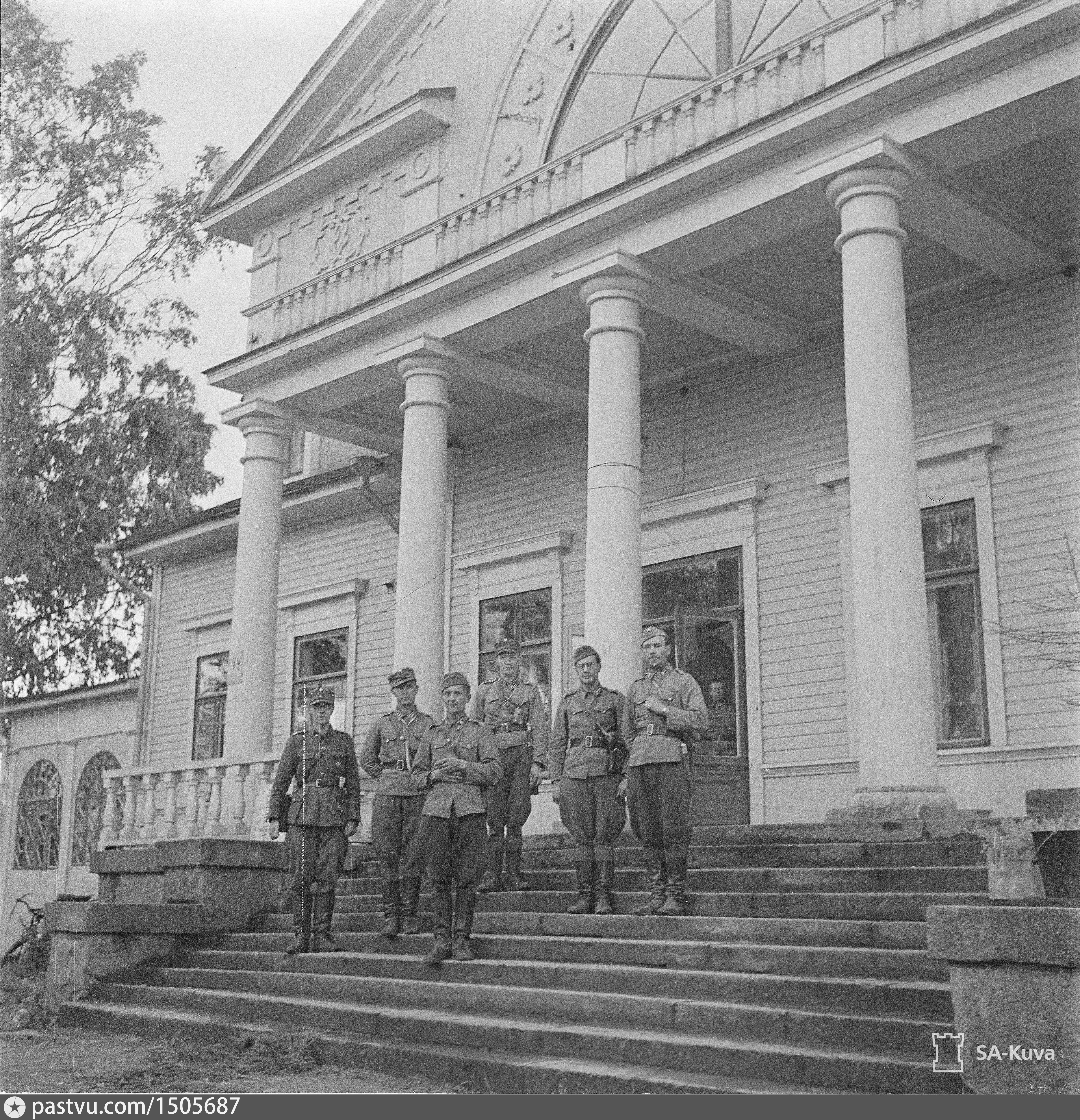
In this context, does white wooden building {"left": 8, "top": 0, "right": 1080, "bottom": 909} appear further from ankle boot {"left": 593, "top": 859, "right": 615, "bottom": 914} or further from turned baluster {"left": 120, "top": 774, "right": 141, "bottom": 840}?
ankle boot {"left": 593, "top": 859, "right": 615, "bottom": 914}

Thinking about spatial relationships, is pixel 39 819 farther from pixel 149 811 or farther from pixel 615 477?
pixel 615 477

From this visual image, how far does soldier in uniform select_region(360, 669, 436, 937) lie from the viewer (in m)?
8.62

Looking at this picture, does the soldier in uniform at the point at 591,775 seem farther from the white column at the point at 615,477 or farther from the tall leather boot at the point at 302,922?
the tall leather boot at the point at 302,922

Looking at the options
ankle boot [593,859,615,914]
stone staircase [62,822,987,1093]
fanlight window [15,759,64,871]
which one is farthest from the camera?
fanlight window [15,759,64,871]

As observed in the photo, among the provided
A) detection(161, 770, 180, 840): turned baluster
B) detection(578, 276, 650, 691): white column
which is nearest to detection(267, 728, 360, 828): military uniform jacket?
detection(578, 276, 650, 691): white column

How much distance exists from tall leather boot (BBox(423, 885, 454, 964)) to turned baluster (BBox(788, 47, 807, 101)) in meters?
6.21

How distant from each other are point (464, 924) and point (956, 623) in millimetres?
5466

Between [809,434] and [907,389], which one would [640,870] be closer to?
[907,389]

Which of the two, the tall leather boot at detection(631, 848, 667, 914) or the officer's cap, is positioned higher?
the officer's cap

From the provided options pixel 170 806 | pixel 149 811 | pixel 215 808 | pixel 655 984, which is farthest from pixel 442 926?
pixel 149 811

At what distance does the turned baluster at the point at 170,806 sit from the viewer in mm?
13023

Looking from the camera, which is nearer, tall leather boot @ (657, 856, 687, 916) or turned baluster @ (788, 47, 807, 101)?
tall leather boot @ (657, 856, 687, 916)

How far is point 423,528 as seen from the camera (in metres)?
12.5

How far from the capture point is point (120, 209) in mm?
19328
